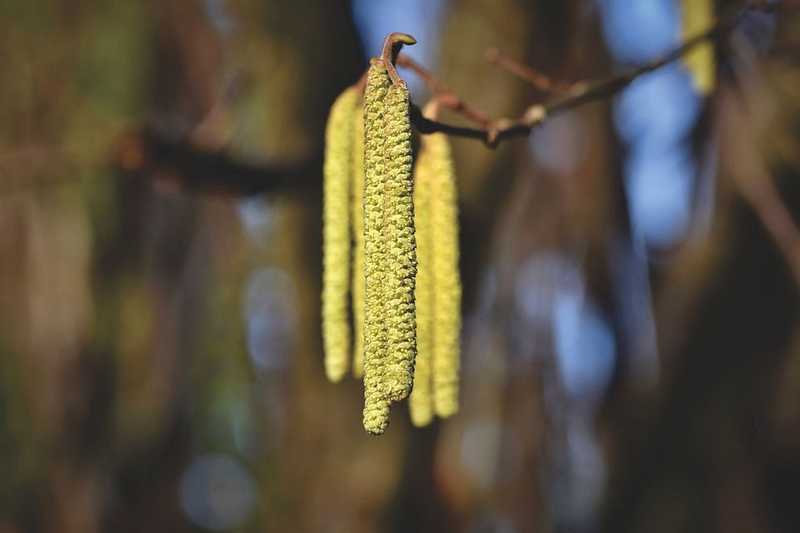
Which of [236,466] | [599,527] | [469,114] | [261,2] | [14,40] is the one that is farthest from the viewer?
[236,466]

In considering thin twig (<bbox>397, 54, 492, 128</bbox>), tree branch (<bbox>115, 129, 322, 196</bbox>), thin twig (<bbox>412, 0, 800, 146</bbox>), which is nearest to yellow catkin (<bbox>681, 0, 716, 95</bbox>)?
thin twig (<bbox>412, 0, 800, 146</bbox>)

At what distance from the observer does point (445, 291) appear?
0.96 meters

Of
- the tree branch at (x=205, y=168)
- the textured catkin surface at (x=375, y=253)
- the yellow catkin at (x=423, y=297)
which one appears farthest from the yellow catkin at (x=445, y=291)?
the tree branch at (x=205, y=168)

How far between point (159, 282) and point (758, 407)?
7.80ft

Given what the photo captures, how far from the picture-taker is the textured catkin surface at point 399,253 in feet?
2.35

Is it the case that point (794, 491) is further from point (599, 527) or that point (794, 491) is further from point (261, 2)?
point (261, 2)

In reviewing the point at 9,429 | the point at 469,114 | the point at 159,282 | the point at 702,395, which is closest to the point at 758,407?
the point at 702,395

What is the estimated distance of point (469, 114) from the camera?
1.04m

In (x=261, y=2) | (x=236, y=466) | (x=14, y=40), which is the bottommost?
(x=236, y=466)

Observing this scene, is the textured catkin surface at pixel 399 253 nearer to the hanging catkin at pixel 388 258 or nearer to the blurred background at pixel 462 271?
the hanging catkin at pixel 388 258

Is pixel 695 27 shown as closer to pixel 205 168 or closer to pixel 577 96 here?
pixel 577 96

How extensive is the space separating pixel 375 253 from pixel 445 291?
229 millimetres

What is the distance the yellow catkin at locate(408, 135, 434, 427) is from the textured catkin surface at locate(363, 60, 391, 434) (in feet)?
0.74

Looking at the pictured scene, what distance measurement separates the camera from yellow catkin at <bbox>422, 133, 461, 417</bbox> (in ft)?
3.14
